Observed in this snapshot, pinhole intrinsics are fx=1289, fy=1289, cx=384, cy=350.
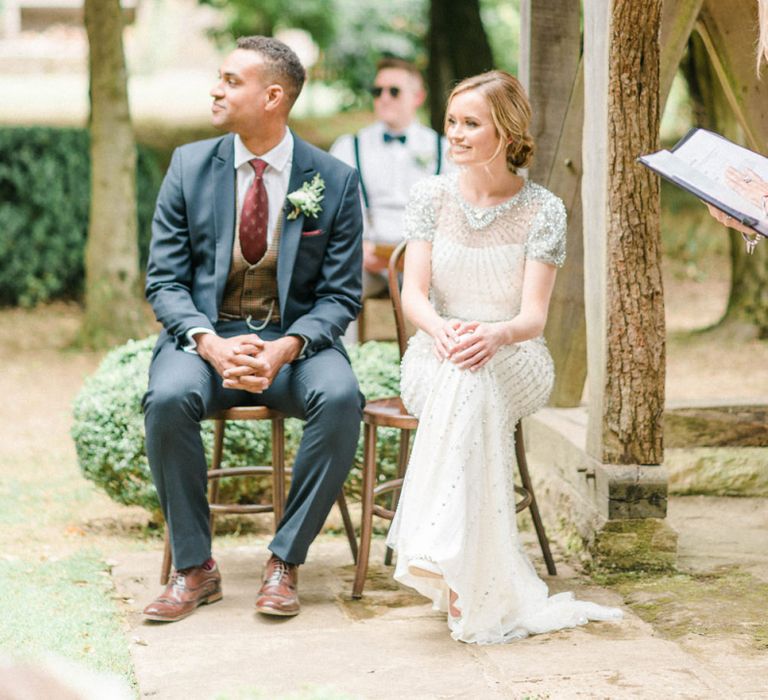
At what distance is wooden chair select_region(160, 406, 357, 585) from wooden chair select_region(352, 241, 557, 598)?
0.14 meters

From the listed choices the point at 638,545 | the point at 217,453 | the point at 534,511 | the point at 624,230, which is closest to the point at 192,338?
the point at 217,453

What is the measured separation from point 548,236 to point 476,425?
2.32ft

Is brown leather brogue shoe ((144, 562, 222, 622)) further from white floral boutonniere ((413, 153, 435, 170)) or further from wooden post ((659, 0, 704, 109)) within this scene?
white floral boutonniere ((413, 153, 435, 170))

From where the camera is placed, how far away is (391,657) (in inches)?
149

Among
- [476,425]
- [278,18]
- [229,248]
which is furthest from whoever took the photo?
[278,18]

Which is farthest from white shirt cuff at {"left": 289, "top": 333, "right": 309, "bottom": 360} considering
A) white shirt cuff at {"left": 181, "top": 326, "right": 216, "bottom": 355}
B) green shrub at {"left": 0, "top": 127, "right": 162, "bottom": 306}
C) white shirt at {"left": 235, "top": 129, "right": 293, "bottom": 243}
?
green shrub at {"left": 0, "top": 127, "right": 162, "bottom": 306}

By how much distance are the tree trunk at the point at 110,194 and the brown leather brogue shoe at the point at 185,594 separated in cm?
588

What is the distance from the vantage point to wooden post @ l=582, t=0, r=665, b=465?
4.43 m

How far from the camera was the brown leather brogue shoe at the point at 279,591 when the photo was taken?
163 inches

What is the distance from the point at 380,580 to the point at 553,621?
32.1 inches

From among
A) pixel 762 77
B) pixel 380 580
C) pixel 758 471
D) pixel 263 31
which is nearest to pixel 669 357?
pixel 758 471

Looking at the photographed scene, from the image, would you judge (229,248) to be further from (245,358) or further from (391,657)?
(391,657)

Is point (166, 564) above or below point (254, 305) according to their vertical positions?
below

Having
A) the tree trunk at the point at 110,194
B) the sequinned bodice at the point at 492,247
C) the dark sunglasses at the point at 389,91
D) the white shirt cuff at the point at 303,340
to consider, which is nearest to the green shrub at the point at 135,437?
the white shirt cuff at the point at 303,340
